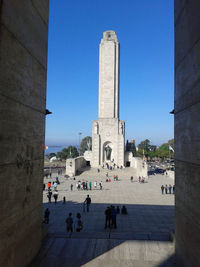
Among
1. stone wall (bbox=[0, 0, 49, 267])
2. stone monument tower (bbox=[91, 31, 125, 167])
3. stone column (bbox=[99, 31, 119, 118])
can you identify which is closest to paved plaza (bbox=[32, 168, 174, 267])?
stone wall (bbox=[0, 0, 49, 267])

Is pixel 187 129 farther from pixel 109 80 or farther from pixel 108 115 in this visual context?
pixel 109 80

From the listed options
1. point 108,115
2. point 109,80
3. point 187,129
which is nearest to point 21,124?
point 187,129

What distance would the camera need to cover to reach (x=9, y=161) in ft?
15.1

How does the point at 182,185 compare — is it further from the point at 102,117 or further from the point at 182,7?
the point at 102,117

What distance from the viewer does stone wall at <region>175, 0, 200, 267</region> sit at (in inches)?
194

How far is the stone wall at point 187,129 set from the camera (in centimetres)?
492

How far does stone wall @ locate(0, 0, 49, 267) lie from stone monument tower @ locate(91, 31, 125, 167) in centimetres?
3671

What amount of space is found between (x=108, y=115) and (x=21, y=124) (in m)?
39.2

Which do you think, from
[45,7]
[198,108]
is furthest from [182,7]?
[45,7]

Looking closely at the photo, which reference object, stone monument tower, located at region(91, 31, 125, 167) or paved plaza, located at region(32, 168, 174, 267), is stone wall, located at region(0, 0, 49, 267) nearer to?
paved plaza, located at region(32, 168, 174, 267)

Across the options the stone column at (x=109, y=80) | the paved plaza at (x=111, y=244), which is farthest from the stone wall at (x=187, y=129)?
the stone column at (x=109, y=80)

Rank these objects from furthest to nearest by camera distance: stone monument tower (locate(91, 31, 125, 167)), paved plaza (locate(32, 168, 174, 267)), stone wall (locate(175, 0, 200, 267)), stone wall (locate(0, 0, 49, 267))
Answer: stone monument tower (locate(91, 31, 125, 167)) < paved plaza (locate(32, 168, 174, 267)) < stone wall (locate(175, 0, 200, 267)) < stone wall (locate(0, 0, 49, 267))

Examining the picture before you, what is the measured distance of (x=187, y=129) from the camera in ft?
18.3

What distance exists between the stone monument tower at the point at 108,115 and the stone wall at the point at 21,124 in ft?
120
